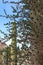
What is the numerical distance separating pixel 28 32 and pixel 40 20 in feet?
1.38

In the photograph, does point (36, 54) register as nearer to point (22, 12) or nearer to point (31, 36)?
point (31, 36)

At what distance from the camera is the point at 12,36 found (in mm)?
5695

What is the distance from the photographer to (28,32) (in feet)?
18.0

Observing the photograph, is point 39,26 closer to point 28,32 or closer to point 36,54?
point 28,32

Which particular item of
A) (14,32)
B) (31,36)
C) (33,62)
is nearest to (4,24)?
(14,32)

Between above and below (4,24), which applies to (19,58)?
below

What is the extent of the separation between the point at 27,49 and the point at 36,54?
0.23 metres

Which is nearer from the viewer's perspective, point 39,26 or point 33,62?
point 39,26

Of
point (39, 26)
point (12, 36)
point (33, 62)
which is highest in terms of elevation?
point (39, 26)

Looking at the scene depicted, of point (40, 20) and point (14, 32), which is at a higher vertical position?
point (40, 20)

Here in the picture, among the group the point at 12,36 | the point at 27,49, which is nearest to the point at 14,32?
the point at 12,36

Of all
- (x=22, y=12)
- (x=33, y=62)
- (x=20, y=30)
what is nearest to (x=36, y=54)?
(x=33, y=62)

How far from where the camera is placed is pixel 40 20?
5266 mm

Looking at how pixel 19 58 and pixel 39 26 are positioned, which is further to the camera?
pixel 19 58
